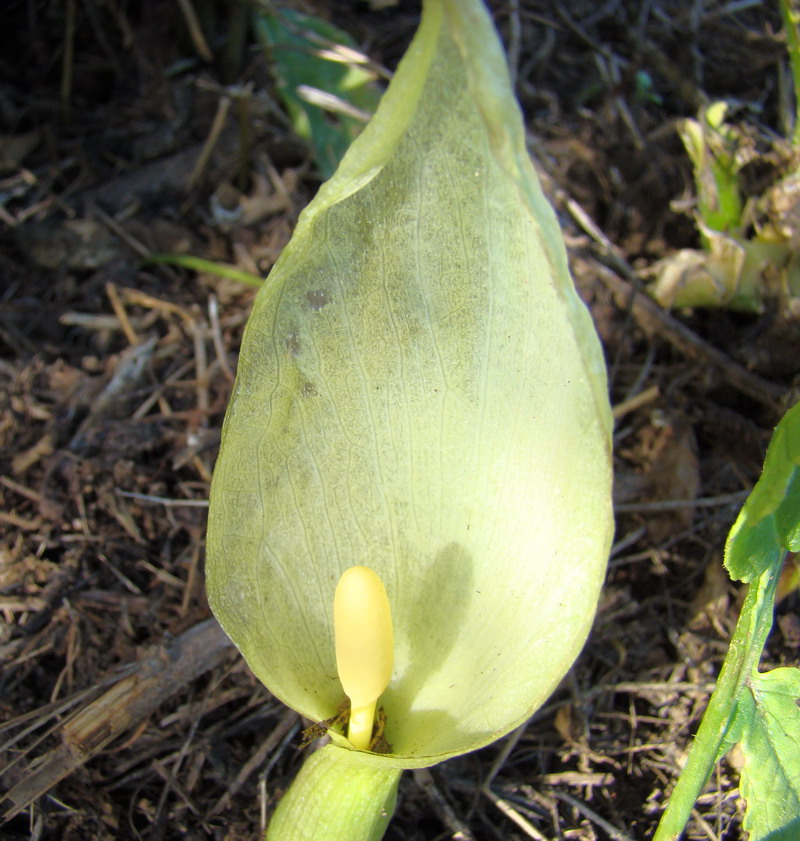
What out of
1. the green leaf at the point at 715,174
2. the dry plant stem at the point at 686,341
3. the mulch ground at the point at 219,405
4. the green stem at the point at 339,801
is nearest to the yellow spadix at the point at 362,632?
the green stem at the point at 339,801

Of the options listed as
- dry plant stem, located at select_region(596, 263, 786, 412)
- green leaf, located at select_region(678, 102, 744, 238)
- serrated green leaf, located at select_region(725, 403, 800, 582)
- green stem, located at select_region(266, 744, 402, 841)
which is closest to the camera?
serrated green leaf, located at select_region(725, 403, 800, 582)

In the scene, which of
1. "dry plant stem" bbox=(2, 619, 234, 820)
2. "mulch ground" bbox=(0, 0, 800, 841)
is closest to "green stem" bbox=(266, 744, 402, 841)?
"mulch ground" bbox=(0, 0, 800, 841)

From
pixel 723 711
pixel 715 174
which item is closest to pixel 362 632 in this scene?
pixel 723 711

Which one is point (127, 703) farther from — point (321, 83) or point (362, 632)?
point (321, 83)

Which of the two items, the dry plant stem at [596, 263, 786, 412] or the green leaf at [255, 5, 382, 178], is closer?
the dry plant stem at [596, 263, 786, 412]

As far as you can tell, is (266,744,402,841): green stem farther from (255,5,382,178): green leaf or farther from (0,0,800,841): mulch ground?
(255,5,382,178): green leaf

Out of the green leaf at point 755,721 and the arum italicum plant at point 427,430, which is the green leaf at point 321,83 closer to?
the arum italicum plant at point 427,430

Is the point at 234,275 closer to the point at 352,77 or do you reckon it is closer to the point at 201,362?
the point at 201,362
